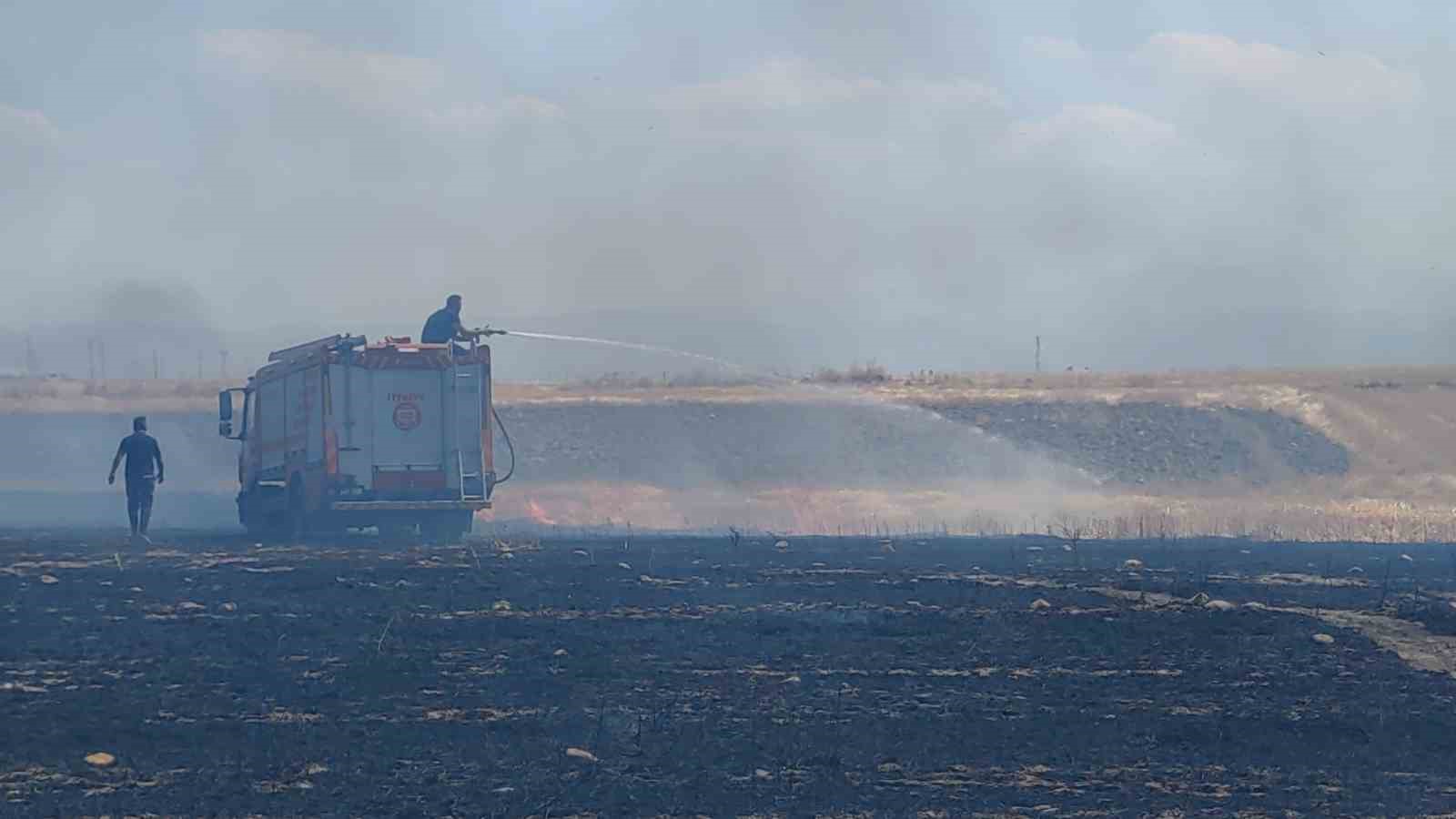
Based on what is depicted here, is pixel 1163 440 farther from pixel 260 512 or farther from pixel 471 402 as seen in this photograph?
pixel 260 512

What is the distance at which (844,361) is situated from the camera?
551ft

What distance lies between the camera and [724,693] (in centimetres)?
1577

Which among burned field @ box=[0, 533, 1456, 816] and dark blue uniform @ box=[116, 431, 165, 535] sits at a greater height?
dark blue uniform @ box=[116, 431, 165, 535]

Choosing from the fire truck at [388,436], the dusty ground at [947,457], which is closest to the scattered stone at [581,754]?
the fire truck at [388,436]

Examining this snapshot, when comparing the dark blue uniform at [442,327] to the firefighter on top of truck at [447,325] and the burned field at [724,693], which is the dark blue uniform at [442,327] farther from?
the burned field at [724,693]

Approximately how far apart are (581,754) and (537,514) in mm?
35318

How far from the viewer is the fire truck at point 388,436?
33.4 m

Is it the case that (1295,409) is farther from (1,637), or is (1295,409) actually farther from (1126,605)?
(1,637)

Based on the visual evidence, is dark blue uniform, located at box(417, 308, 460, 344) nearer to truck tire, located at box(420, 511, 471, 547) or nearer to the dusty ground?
truck tire, located at box(420, 511, 471, 547)

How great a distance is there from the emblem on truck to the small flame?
1283 cm

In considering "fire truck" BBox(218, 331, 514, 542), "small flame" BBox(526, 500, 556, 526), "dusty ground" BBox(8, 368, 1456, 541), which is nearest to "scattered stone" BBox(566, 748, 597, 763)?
"fire truck" BBox(218, 331, 514, 542)

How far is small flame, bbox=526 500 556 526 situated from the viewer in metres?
Result: 47.5

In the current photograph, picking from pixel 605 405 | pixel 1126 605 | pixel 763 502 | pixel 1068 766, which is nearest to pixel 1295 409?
pixel 763 502

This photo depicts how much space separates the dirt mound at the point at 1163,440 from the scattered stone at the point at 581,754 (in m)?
37.8
